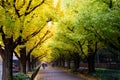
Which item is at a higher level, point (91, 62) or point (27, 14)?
point (27, 14)

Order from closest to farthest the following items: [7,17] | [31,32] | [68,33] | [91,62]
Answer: [7,17] → [31,32] → [68,33] → [91,62]

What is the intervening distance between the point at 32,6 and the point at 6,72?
14.4 ft

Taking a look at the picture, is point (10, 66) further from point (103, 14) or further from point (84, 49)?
point (84, 49)

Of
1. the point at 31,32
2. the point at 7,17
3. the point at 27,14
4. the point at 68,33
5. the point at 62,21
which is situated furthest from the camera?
the point at 68,33

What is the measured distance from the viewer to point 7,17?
16.2 meters

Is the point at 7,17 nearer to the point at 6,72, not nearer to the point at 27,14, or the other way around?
the point at 27,14

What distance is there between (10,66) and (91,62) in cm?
1964

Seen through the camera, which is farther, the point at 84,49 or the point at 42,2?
the point at 84,49

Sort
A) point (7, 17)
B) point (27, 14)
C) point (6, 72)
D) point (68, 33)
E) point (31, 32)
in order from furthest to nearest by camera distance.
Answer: point (68, 33) < point (31, 32) < point (6, 72) < point (27, 14) < point (7, 17)

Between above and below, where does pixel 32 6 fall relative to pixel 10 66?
above

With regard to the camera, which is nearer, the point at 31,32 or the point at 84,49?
the point at 31,32

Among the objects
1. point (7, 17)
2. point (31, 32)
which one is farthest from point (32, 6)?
point (31, 32)

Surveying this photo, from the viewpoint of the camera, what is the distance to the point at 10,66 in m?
19.6

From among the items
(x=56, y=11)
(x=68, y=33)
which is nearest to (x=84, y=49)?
(x=68, y=33)
